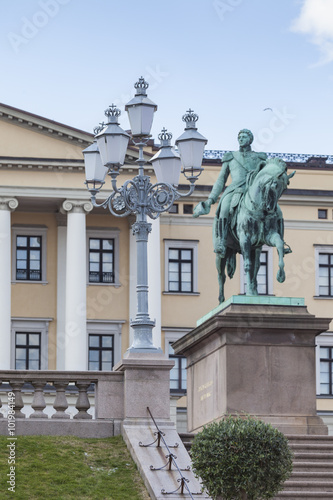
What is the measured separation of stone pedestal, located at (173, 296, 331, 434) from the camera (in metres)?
25.1

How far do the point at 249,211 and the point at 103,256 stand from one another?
35199 millimetres

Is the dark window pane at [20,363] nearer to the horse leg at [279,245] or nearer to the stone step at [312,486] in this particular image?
the horse leg at [279,245]

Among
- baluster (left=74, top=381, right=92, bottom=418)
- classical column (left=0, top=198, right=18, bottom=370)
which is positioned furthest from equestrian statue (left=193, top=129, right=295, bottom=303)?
classical column (left=0, top=198, right=18, bottom=370)

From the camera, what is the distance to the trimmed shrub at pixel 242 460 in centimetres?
1888

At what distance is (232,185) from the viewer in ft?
91.2

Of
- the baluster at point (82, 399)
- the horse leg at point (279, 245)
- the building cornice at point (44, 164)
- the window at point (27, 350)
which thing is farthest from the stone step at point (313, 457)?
the building cornice at point (44, 164)

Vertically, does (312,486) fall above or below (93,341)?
below

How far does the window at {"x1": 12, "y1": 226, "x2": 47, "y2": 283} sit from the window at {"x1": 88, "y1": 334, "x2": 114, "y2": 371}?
341cm

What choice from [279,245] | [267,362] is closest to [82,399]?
[267,362]

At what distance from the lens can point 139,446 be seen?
71.6ft

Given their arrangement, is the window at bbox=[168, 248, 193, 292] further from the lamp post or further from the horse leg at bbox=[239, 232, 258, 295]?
the lamp post

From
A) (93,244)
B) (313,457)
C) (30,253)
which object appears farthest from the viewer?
(93,244)

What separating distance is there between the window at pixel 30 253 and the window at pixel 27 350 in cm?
241

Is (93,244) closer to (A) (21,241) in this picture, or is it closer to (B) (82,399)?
(A) (21,241)
